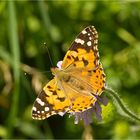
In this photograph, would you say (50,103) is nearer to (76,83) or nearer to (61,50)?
(76,83)

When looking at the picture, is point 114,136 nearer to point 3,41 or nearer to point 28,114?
point 28,114

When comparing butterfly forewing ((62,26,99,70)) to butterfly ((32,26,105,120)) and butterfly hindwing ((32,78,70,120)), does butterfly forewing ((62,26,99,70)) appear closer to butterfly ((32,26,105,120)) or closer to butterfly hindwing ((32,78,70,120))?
butterfly ((32,26,105,120))

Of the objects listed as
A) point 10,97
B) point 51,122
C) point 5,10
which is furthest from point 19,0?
point 51,122

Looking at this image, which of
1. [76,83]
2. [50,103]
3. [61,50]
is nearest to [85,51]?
[76,83]

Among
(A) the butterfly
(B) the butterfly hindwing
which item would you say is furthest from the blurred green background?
(B) the butterfly hindwing

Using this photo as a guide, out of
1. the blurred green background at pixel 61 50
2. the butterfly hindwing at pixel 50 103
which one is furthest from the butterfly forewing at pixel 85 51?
the blurred green background at pixel 61 50

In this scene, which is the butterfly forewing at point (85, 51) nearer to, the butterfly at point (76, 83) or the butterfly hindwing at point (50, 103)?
the butterfly at point (76, 83)

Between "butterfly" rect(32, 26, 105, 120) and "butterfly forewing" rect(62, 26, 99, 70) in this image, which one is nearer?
"butterfly" rect(32, 26, 105, 120)
